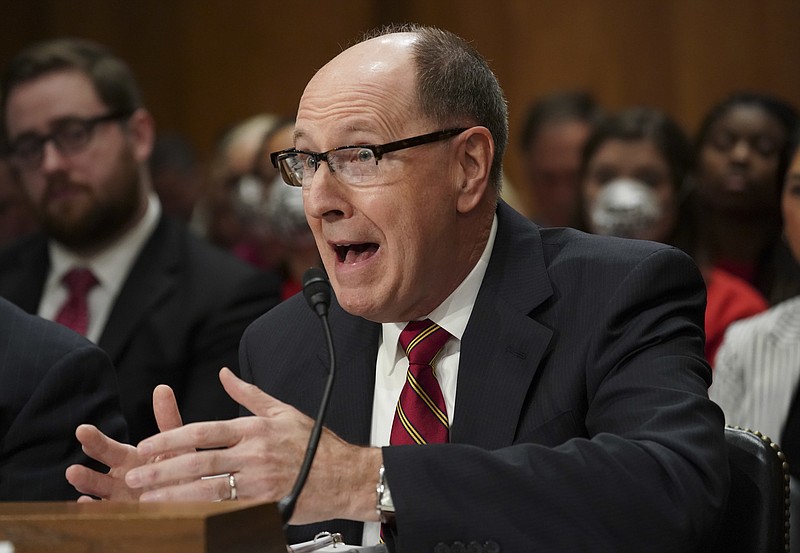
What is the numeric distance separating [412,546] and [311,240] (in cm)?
285

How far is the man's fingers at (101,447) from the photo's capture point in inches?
64.9

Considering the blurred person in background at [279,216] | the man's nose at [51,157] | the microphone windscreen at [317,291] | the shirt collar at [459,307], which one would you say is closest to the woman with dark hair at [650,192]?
the blurred person in background at [279,216]

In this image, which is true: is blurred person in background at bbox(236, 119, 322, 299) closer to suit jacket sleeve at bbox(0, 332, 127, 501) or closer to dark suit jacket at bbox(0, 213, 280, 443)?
dark suit jacket at bbox(0, 213, 280, 443)

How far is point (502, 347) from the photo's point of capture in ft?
6.36

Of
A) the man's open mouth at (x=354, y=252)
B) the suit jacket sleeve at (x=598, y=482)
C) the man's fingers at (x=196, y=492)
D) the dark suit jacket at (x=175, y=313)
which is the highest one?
the man's open mouth at (x=354, y=252)

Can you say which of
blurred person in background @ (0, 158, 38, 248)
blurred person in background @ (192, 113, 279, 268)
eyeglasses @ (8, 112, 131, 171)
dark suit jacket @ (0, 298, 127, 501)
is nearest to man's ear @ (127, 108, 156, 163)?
eyeglasses @ (8, 112, 131, 171)

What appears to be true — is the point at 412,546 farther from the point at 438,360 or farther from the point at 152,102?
the point at 152,102

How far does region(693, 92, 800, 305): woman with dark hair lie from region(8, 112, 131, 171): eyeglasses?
2.03m

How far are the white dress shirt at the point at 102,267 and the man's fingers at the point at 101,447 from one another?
204cm

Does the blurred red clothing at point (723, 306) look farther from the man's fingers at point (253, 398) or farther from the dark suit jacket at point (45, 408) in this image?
the man's fingers at point (253, 398)

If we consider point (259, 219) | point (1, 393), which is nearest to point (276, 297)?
point (259, 219)

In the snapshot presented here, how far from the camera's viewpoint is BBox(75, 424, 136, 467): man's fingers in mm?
1648

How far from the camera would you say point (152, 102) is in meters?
7.17

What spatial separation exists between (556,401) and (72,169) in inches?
89.3
